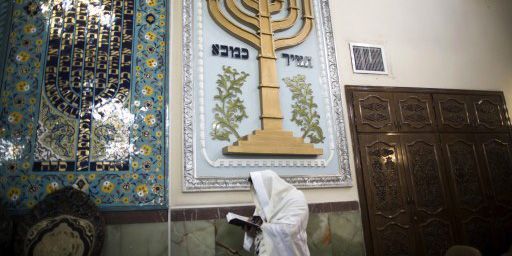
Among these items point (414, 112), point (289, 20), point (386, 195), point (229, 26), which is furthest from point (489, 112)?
point (229, 26)

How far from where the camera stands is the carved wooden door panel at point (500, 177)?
2965mm

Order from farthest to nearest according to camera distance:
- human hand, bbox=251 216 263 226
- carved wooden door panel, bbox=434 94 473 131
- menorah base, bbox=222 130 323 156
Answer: carved wooden door panel, bbox=434 94 473 131 → menorah base, bbox=222 130 323 156 → human hand, bbox=251 216 263 226

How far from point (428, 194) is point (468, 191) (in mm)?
418

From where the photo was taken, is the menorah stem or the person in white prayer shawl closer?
the person in white prayer shawl

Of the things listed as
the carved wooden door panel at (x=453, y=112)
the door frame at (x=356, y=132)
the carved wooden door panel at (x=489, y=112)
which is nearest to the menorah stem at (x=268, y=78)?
the door frame at (x=356, y=132)

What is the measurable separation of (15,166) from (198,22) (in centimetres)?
157

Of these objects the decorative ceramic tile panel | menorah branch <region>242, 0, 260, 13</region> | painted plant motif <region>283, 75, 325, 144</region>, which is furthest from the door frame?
the decorative ceramic tile panel

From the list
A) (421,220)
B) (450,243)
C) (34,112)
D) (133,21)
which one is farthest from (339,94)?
(34,112)

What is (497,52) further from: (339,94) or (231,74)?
(231,74)

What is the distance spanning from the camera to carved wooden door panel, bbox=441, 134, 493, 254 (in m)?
2.86

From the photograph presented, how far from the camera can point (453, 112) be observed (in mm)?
3172

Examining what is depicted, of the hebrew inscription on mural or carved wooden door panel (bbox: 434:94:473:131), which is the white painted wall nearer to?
carved wooden door panel (bbox: 434:94:473:131)

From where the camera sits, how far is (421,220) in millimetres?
2760

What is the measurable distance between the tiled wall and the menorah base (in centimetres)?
41
